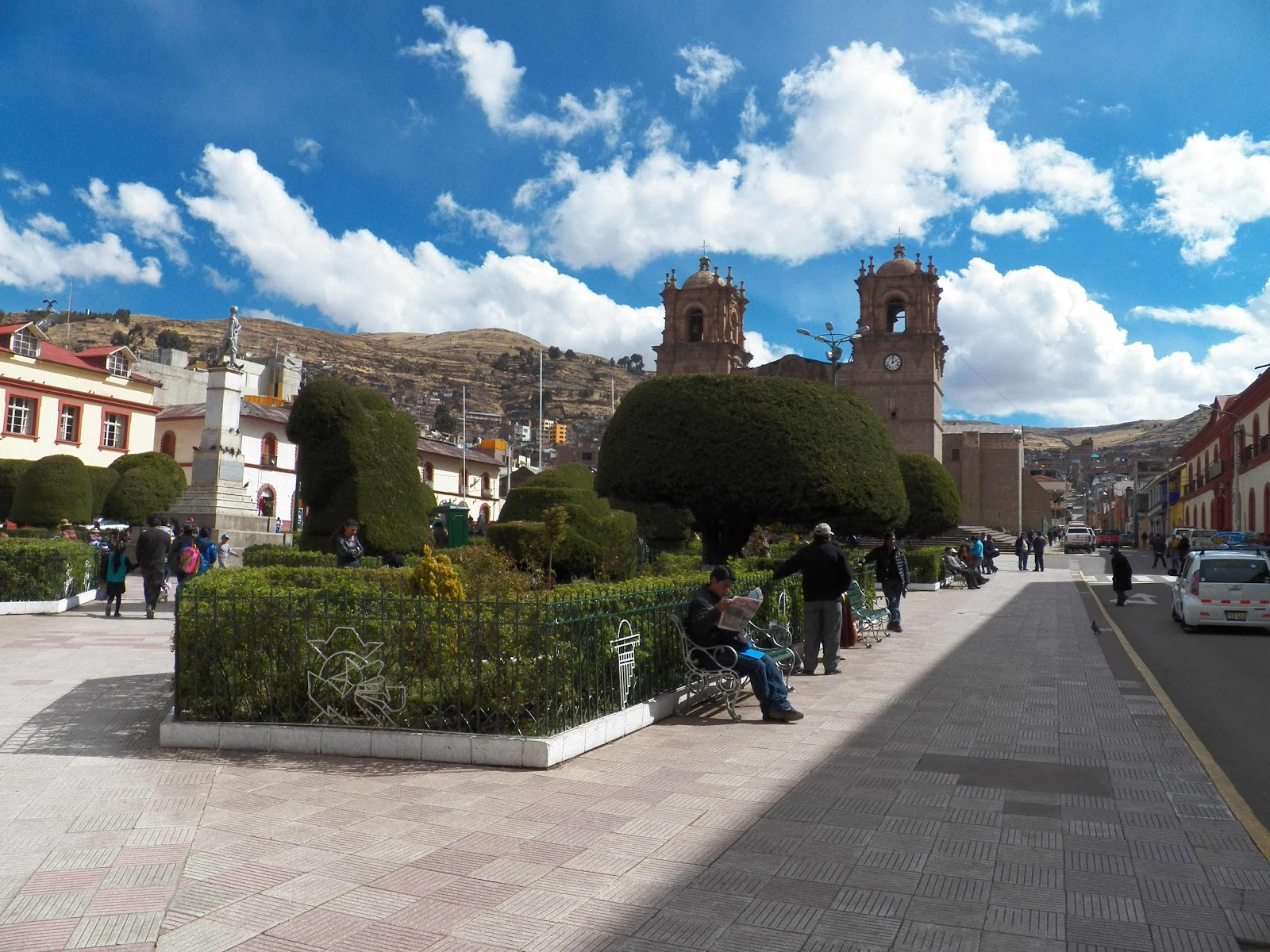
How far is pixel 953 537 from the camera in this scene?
5484cm

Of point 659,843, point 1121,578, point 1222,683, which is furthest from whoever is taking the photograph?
point 1121,578

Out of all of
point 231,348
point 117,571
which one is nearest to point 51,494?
point 231,348

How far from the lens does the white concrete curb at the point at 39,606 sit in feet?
48.0

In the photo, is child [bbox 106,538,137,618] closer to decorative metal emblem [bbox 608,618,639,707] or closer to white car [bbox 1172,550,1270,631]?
decorative metal emblem [bbox 608,618,639,707]

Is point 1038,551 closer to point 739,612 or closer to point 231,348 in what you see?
point 231,348

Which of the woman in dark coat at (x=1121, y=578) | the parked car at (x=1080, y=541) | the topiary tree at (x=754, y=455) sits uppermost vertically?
the topiary tree at (x=754, y=455)

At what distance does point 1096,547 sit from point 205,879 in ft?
234

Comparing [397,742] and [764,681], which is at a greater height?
[764,681]

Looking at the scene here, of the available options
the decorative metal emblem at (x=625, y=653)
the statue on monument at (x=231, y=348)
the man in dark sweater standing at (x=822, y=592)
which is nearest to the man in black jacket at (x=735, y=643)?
the decorative metal emblem at (x=625, y=653)

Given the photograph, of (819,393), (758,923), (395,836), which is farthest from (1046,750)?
(819,393)

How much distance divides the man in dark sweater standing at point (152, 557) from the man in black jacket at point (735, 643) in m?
9.54

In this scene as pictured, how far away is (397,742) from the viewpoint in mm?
6188

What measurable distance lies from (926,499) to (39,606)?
2858 cm

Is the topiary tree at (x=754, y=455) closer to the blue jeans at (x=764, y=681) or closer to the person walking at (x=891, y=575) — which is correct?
the person walking at (x=891, y=575)
